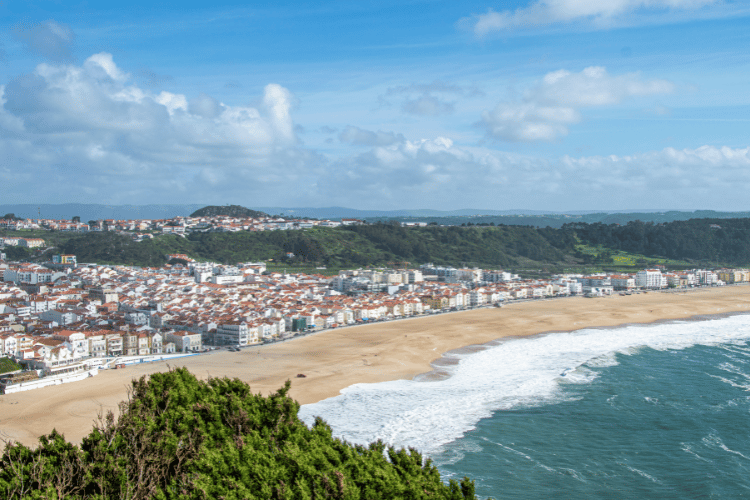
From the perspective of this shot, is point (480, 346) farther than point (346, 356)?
Yes

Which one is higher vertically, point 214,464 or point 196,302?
point 214,464

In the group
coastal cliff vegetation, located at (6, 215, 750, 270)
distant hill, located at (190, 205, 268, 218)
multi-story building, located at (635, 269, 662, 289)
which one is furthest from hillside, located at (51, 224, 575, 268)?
distant hill, located at (190, 205, 268, 218)

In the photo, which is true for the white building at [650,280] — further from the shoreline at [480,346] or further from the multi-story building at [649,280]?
the shoreline at [480,346]

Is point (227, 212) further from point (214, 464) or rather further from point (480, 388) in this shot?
point (214, 464)

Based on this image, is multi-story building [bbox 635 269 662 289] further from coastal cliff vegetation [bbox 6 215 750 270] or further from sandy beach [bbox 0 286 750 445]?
coastal cliff vegetation [bbox 6 215 750 270]

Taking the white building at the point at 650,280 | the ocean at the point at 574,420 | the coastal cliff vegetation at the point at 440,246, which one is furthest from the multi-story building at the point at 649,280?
the ocean at the point at 574,420

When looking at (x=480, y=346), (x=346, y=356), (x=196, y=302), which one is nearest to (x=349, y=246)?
(x=196, y=302)
